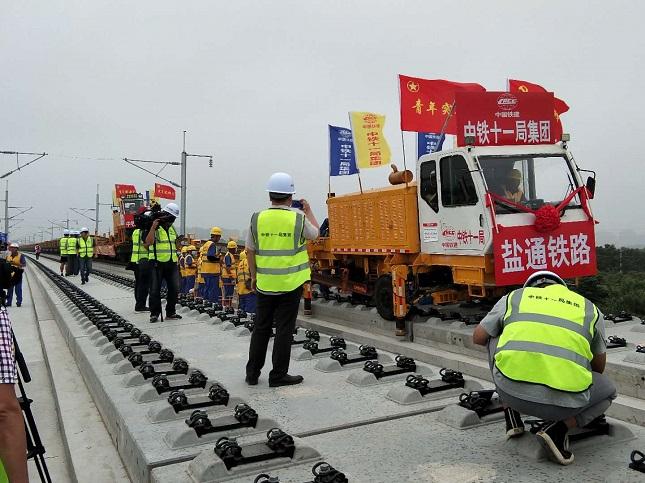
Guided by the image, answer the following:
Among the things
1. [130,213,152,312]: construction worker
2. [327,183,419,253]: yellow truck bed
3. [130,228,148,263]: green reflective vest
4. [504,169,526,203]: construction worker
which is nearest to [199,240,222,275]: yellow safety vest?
[327,183,419,253]: yellow truck bed

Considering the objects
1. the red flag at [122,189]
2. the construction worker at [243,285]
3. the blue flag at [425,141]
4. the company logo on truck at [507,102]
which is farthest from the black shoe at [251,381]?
the red flag at [122,189]

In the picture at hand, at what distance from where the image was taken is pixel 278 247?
4.68 m

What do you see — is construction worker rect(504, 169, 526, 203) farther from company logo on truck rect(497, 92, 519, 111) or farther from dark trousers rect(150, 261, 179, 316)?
dark trousers rect(150, 261, 179, 316)

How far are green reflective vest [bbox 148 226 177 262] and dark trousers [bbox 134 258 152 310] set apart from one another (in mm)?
328

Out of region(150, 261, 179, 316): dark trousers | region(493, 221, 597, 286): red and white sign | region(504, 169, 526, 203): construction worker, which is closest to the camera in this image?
region(493, 221, 597, 286): red and white sign

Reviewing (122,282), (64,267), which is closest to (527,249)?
(122,282)

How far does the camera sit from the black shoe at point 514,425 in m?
3.22

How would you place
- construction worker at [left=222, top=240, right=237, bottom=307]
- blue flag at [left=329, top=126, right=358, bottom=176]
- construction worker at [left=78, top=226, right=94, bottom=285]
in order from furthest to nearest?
1. construction worker at [left=78, top=226, right=94, bottom=285]
2. construction worker at [left=222, top=240, right=237, bottom=307]
3. blue flag at [left=329, top=126, right=358, bottom=176]

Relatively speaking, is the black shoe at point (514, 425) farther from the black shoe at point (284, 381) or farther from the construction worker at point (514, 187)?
the construction worker at point (514, 187)

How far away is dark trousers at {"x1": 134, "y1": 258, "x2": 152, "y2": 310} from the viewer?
29.3 ft

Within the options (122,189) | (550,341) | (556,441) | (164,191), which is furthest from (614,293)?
(122,189)

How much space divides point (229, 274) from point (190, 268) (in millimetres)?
3368

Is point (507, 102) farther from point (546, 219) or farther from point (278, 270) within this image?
point (278, 270)

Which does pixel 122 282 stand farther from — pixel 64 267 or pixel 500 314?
pixel 500 314
